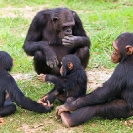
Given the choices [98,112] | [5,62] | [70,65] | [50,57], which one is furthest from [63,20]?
[98,112]

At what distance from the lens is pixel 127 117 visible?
5.85 metres

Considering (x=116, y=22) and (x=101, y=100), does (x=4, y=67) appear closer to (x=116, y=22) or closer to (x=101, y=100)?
(x=101, y=100)

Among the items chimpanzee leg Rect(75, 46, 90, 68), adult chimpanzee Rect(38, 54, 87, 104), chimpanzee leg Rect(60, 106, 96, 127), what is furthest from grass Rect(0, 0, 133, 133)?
chimpanzee leg Rect(75, 46, 90, 68)

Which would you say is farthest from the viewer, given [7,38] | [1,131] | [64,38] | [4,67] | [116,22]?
[116,22]

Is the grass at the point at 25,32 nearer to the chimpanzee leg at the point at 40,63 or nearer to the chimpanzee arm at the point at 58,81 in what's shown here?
the chimpanzee leg at the point at 40,63

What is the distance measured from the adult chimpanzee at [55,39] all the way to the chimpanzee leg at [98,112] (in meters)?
1.75

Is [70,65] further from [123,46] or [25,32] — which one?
[25,32]

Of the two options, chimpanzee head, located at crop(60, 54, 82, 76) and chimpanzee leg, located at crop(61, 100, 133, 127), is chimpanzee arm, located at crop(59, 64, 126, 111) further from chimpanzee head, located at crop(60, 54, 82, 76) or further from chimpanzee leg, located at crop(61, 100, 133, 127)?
chimpanzee head, located at crop(60, 54, 82, 76)

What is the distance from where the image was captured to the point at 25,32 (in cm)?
1156

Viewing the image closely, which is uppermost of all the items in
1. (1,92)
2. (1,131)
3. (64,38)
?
(64,38)

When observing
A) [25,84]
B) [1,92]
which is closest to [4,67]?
[1,92]

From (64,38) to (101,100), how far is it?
2028 mm

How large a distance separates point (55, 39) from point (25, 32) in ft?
13.3

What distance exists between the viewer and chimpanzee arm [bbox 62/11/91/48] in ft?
24.2
